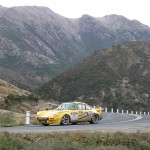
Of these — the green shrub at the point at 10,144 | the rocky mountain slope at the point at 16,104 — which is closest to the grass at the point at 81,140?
the green shrub at the point at 10,144

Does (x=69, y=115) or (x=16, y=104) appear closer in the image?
(x=69, y=115)

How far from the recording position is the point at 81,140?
629 inches

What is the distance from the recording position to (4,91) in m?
54.9

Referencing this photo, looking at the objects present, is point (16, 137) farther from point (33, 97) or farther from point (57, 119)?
point (33, 97)

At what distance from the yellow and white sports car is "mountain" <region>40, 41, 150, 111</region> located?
242 feet

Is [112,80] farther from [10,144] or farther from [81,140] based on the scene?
[10,144]

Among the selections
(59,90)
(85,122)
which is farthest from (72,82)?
(85,122)

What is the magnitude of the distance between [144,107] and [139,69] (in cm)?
2259

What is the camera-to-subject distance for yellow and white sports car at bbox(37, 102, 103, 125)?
80.4 ft

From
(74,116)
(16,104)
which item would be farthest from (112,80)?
(74,116)

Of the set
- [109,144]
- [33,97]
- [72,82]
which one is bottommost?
[109,144]

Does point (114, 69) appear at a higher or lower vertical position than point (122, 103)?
higher

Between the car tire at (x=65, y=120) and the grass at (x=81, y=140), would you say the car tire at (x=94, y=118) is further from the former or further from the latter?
the grass at (x=81, y=140)

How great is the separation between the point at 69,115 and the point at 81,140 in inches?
377
